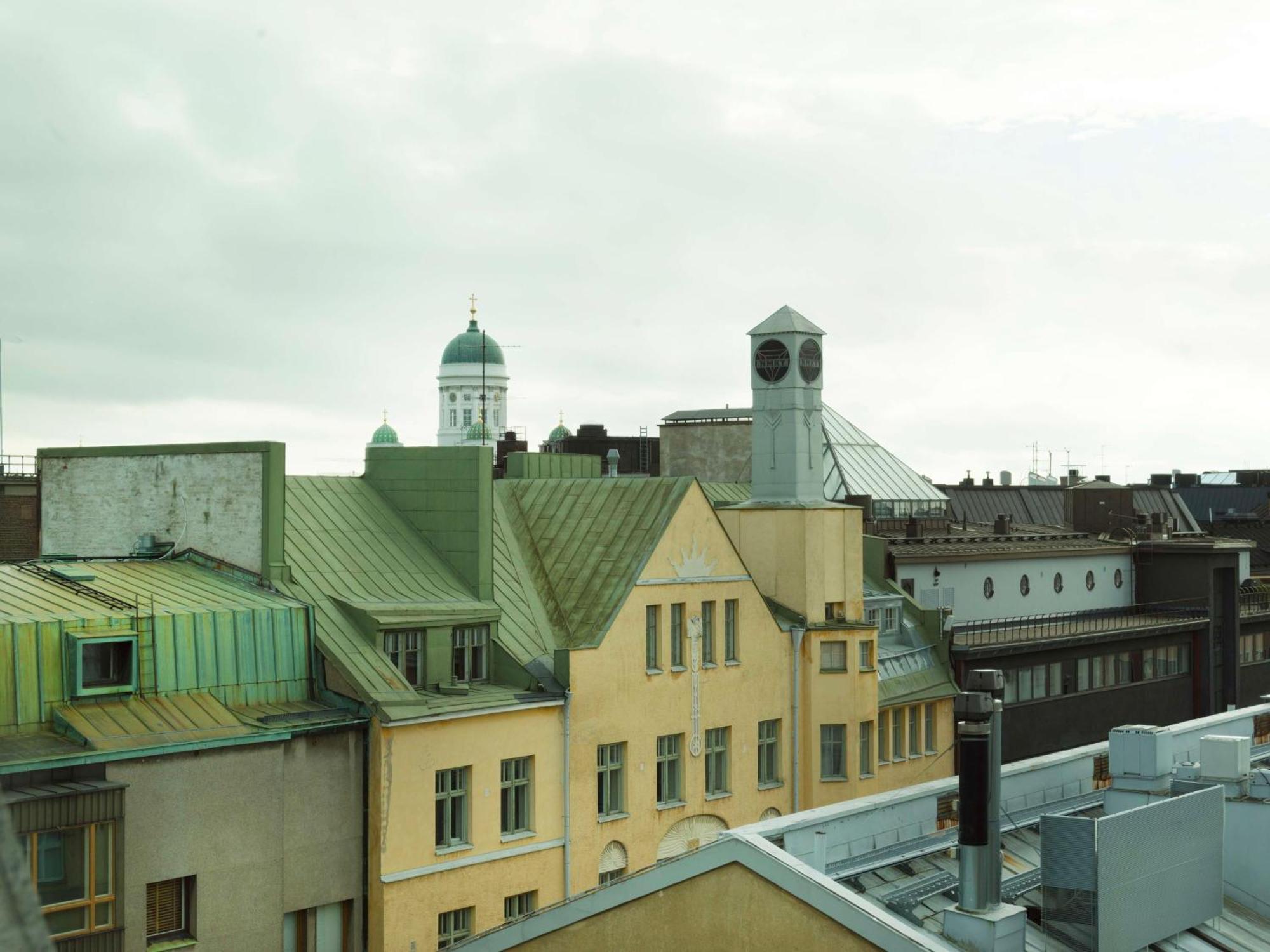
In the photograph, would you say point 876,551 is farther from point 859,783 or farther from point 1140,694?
point 1140,694

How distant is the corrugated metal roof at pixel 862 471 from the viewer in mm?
63781

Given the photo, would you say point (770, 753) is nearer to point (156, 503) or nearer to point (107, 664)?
point (156, 503)

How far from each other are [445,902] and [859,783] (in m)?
15.8

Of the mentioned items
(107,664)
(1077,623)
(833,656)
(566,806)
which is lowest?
(566,806)

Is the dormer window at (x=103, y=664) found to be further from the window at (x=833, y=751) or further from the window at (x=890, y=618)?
the window at (x=890, y=618)

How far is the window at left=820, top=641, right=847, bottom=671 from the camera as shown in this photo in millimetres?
44281

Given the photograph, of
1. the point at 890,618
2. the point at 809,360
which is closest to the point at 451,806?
the point at 809,360

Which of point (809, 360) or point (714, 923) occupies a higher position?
point (809, 360)

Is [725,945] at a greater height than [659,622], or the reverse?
[659,622]

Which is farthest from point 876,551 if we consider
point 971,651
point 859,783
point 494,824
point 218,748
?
point 218,748

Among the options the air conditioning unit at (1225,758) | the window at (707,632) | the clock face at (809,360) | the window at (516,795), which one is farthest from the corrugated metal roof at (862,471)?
the air conditioning unit at (1225,758)

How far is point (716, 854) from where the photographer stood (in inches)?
889

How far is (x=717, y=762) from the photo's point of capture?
41.4 meters

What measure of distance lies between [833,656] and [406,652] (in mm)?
15132
